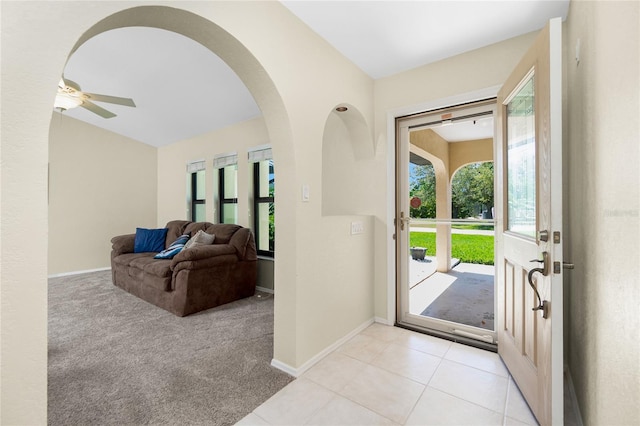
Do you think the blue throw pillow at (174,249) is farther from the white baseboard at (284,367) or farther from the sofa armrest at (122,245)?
the white baseboard at (284,367)

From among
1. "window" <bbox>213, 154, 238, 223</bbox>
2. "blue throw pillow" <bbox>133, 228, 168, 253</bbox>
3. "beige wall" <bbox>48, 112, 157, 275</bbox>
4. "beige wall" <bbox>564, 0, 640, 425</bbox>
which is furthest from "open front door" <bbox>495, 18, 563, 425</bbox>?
"beige wall" <bbox>48, 112, 157, 275</bbox>

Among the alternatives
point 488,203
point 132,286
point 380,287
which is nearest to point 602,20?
point 488,203

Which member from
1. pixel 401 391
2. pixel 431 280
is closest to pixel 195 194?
pixel 431 280

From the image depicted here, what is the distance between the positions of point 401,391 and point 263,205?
3248 mm

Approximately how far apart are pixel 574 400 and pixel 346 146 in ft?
8.53

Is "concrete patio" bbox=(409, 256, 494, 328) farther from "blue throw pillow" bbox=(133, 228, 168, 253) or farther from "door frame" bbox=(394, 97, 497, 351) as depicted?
"blue throw pillow" bbox=(133, 228, 168, 253)

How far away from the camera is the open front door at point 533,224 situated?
4.30 ft

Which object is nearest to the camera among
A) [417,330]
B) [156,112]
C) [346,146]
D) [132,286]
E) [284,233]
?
[284,233]

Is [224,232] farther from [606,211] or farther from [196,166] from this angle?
[606,211]

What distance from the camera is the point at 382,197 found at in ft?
9.14

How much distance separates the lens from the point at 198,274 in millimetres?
3121

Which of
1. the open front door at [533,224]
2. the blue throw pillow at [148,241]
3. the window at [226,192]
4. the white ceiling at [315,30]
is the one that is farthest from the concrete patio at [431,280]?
the blue throw pillow at [148,241]

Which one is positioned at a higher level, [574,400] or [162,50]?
[162,50]

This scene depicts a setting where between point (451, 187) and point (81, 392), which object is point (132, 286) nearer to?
point (81, 392)
